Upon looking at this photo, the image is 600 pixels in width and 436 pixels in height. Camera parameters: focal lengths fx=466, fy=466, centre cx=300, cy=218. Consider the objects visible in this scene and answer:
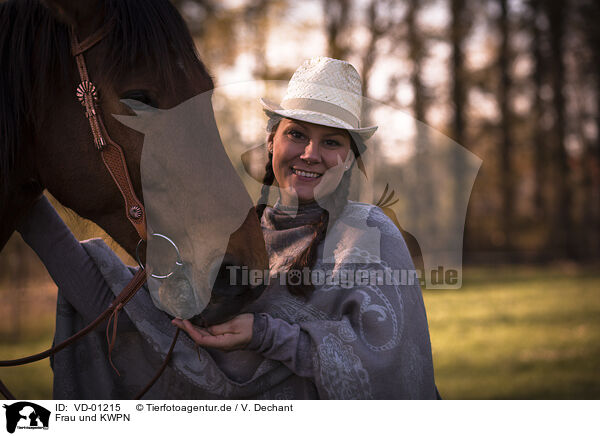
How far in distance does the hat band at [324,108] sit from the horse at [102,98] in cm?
36

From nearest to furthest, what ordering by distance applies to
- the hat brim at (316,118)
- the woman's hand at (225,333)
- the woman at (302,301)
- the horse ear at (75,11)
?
the horse ear at (75,11), the woman's hand at (225,333), the woman at (302,301), the hat brim at (316,118)

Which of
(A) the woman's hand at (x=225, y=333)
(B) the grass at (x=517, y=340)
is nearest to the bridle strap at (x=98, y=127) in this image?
(A) the woman's hand at (x=225, y=333)

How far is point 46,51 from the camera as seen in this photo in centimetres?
130

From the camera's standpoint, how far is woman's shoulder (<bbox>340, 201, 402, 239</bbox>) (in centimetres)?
161

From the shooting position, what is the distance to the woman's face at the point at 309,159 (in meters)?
1.59

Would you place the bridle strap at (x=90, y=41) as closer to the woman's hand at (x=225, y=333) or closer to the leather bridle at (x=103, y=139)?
the leather bridle at (x=103, y=139)

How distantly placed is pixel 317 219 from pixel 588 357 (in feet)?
16.3

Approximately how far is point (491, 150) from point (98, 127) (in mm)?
13191
